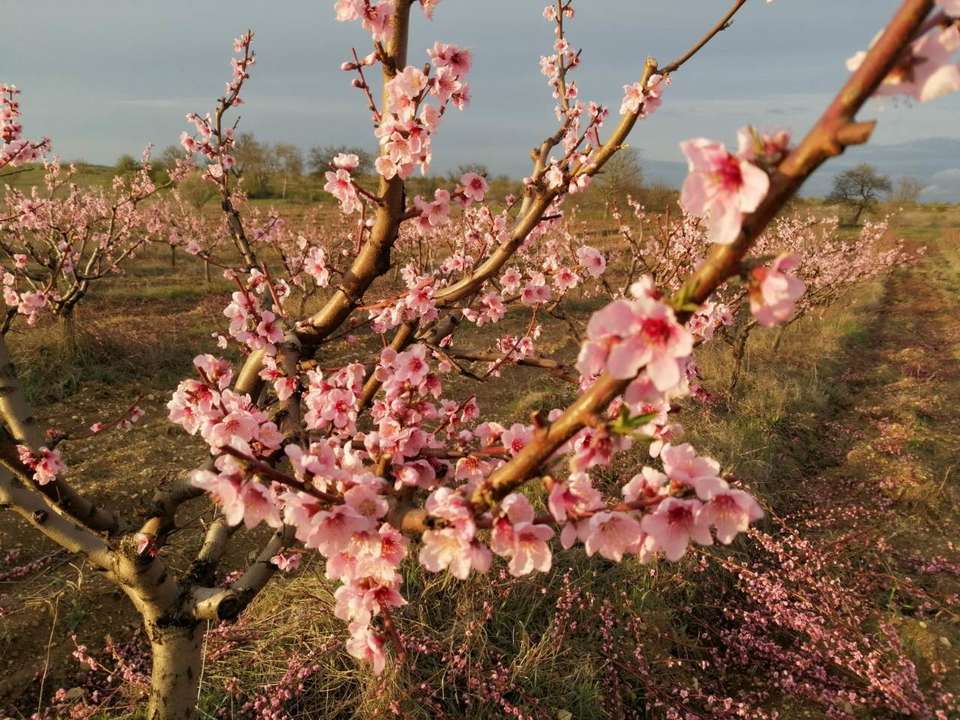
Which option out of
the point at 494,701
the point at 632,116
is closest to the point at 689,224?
the point at 632,116

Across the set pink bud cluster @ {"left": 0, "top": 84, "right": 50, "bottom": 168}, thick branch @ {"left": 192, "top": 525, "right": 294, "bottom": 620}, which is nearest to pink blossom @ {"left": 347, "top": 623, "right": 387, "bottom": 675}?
thick branch @ {"left": 192, "top": 525, "right": 294, "bottom": 620}

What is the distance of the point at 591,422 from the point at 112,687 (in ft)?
13.9

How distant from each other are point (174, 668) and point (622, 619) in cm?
307

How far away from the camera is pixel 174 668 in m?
2.33

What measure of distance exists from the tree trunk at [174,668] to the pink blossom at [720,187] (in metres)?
2.54

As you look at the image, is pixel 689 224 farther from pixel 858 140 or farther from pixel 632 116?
pixel 858 140

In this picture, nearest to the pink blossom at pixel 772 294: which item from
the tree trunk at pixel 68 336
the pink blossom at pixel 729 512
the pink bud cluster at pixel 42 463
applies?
the pink blossom at pixel 729 512

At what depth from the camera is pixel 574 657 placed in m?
3.75

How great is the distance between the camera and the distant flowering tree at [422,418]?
0.81m

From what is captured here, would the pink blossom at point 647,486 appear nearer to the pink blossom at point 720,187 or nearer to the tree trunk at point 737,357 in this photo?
the pink blossom at point 720,187

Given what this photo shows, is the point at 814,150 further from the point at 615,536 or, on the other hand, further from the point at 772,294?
the point at 615,536

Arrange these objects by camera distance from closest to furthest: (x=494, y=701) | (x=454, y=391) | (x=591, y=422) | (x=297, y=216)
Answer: (x=591, y=422) → (x=494, y=701) → (x=454, y=391) → (x=297, y=216)

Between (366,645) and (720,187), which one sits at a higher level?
(720,187)

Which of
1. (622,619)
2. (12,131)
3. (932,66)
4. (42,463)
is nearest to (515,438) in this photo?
(932,66)
